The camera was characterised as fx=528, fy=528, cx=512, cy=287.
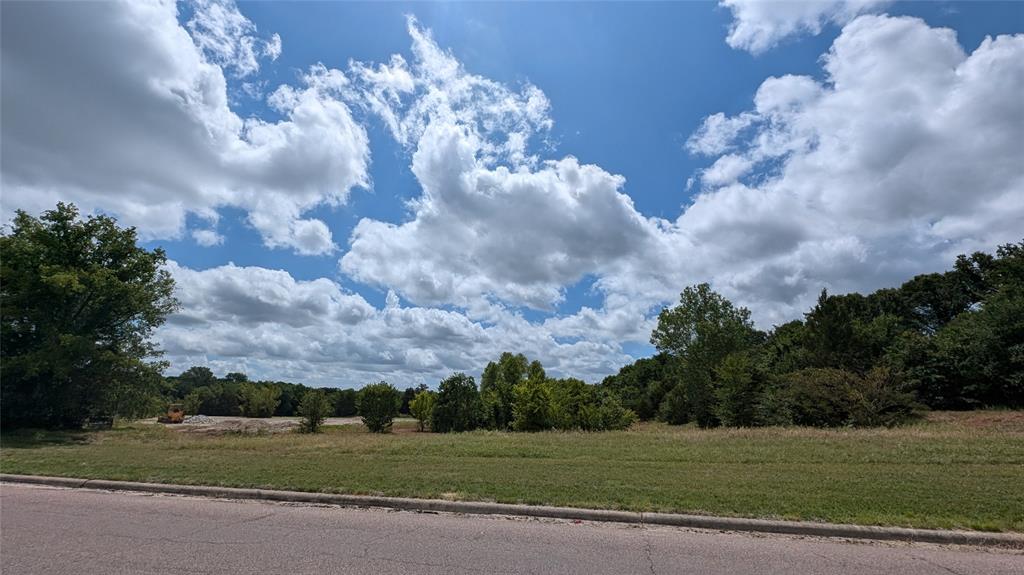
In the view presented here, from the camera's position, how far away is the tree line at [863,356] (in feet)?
79.9

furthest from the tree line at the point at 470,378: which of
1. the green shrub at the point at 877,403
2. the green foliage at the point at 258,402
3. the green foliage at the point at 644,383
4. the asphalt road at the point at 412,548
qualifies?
the green foliage at the point at 258,402

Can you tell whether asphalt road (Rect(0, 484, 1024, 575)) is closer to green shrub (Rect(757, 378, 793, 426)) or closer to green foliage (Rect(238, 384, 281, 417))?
green shrub (Rect(757, 378, 793, 426))

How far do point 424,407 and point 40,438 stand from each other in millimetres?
18824

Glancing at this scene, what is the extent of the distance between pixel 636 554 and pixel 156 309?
29700 millimetres

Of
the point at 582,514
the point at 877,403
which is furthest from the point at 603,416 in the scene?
the point at 582,514

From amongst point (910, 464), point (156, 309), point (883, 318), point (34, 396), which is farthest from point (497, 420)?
point (883, 318)

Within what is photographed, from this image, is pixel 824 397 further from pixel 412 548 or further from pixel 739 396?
pixel 412 548

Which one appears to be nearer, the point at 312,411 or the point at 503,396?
the point at 312,411

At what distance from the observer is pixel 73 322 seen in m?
24.8

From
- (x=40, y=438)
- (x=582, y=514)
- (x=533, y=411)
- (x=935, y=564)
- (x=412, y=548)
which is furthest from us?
(x=533, y=411)

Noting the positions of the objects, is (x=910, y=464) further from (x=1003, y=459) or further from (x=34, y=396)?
(x=34, y=396)

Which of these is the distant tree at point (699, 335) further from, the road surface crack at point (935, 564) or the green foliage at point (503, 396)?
the road surface crack at point (935, 564)

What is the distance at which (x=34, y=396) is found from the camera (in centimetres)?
2448

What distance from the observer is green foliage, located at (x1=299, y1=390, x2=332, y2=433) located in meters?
29.2
